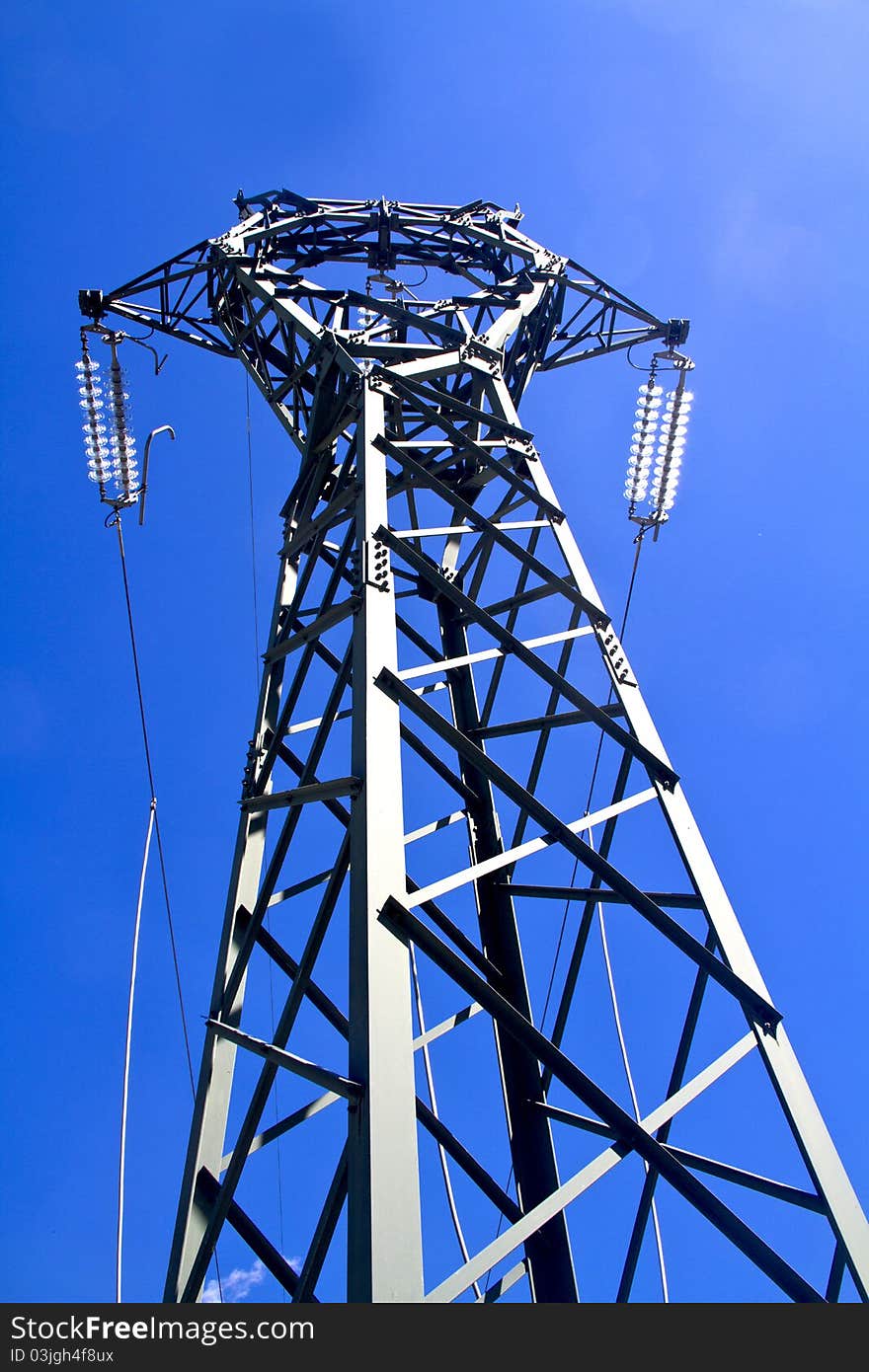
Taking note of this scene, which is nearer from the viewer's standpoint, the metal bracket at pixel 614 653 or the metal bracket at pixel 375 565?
the metal bracket at pixel 375 565

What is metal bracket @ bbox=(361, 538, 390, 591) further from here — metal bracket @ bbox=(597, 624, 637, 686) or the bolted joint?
metal bracket @ bbox=(597, 624, 637, 686)

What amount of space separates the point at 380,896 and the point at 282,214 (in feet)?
33.7

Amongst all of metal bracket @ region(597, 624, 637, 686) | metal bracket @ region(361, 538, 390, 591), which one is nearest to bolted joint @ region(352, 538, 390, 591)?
metal bracket @ region(361, 538, 390, 591)

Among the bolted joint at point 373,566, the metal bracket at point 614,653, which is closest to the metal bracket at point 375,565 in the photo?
the bolted joint at point 373,566

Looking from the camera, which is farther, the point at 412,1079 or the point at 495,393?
the point at 495,393

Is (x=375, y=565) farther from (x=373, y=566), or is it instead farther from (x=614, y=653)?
(x=614, y=653)

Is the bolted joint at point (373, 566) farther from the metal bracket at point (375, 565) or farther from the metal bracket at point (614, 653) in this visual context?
the metal bracket at point (614, 653)

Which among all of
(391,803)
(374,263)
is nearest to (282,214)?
(374,263)

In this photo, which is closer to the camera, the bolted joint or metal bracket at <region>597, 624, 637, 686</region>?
the bolted joint

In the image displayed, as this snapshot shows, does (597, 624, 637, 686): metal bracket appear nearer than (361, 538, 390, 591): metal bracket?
No

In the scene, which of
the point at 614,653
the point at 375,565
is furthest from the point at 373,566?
the point at 614,653
